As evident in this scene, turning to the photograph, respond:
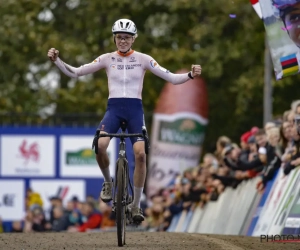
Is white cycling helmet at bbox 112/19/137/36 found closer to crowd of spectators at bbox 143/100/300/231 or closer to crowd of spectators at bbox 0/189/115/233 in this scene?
crowd of spectators at bbox 143/100/300/231

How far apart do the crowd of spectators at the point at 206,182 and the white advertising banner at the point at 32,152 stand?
0.64 m

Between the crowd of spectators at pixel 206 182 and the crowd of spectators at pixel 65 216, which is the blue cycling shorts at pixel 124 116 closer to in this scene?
the crowd of spectators at pixel 206 182

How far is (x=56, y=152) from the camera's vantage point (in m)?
31.3

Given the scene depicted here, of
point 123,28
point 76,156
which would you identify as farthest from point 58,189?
point 123,28

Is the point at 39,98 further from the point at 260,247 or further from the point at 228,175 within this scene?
the point at 260,247

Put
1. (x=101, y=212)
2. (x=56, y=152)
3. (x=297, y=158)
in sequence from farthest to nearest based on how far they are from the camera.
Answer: (x=56, y=152)
(x=101, y=212)
(x=297, y=158)

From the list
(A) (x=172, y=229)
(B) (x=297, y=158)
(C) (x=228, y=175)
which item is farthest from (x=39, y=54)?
(B) (x=297, y=158)

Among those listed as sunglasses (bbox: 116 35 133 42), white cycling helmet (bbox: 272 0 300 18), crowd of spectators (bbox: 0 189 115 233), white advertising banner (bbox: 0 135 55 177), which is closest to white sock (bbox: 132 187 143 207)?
sunglasses (bbox: 116 35 133 42)

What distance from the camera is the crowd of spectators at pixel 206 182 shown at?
1764 centimetres

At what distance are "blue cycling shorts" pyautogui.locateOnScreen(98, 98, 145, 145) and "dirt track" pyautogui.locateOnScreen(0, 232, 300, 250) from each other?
131 centimetres

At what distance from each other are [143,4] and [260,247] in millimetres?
26127

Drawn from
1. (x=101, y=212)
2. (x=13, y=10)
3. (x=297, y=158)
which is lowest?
(x=101, y=212)

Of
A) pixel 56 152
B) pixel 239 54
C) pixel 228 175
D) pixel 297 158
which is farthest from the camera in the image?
pixel 239 54

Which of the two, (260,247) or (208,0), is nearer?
(260,247)
